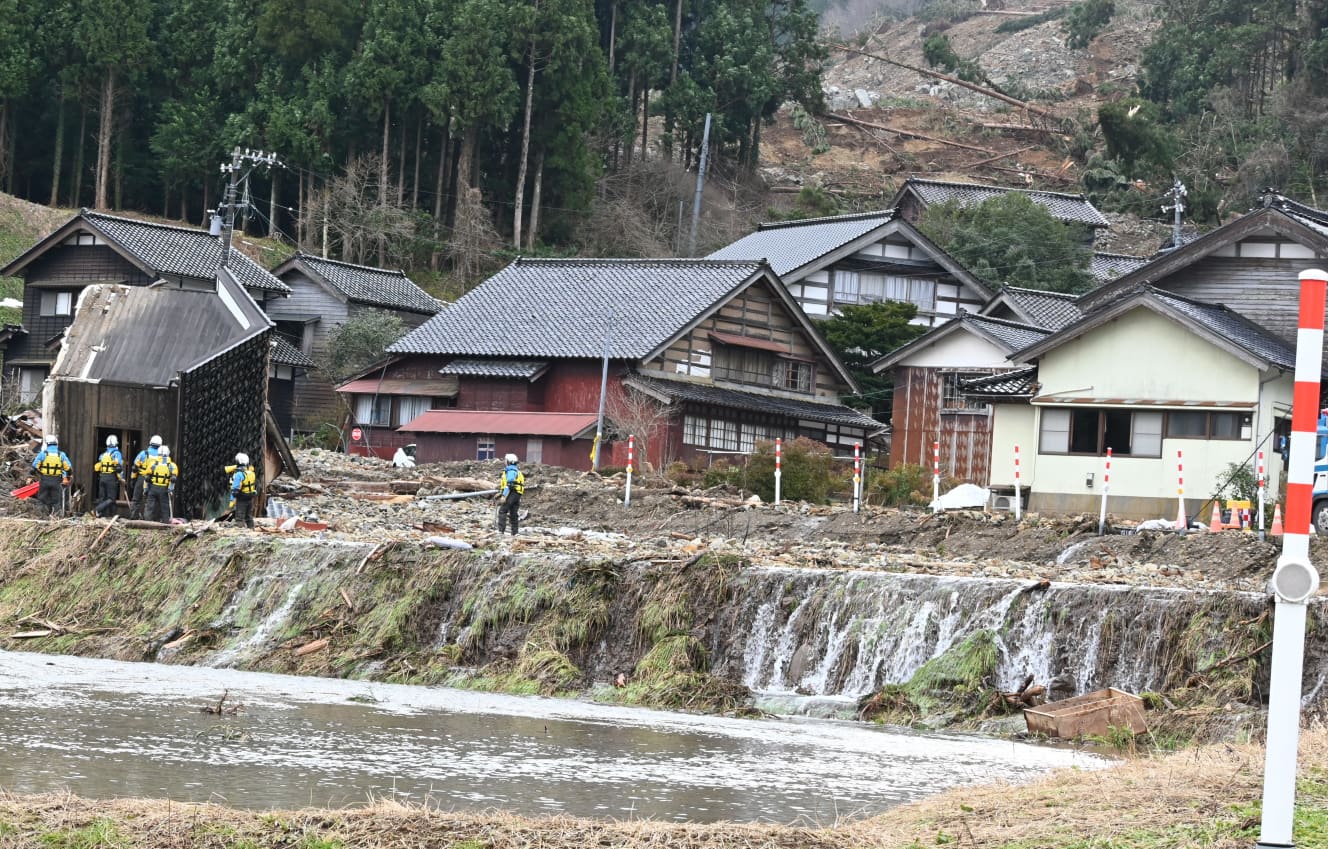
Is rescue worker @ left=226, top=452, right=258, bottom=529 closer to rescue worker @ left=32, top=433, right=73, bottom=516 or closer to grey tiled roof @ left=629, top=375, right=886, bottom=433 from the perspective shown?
rescue worker @ left=32, top=433, right=73, bottom=516

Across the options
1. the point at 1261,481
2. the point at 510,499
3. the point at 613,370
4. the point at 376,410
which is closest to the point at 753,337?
the point at 613,370

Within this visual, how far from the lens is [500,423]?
4188 centimetres

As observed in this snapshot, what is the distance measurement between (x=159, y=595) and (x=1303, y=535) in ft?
53.0

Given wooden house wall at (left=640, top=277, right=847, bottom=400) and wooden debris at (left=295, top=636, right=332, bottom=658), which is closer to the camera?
wooden debris at (left=295, top=636, right=332, bottom=658)

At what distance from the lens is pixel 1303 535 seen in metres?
5.84

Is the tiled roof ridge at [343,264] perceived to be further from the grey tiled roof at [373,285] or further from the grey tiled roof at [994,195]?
the grey tiled roof at [994,195]

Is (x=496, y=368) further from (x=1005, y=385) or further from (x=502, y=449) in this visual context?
(x=1005, y=385)

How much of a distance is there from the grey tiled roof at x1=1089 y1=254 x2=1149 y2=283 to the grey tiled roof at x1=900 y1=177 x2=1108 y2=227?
10.2 feet

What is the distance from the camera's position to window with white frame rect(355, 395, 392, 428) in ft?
148

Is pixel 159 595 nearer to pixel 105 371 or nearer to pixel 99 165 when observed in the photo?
pixel 105 371

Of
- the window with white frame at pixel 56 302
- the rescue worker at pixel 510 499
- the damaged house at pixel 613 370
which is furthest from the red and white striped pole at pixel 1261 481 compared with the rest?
the window with white frame at pixel 56 302

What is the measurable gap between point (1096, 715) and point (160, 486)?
45.1ft

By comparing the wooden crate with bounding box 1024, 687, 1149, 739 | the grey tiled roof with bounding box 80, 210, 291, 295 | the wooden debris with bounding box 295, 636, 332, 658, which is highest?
the grey tiled roof with bounding box 80, 210, 291, 295

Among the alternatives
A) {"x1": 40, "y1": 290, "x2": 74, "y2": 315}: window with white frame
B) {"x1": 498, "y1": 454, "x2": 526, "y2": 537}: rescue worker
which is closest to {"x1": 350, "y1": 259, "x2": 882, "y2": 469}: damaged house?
{"x1": 40, "y1": 290, "x2": 74, "y2": 315}: window with white frame
